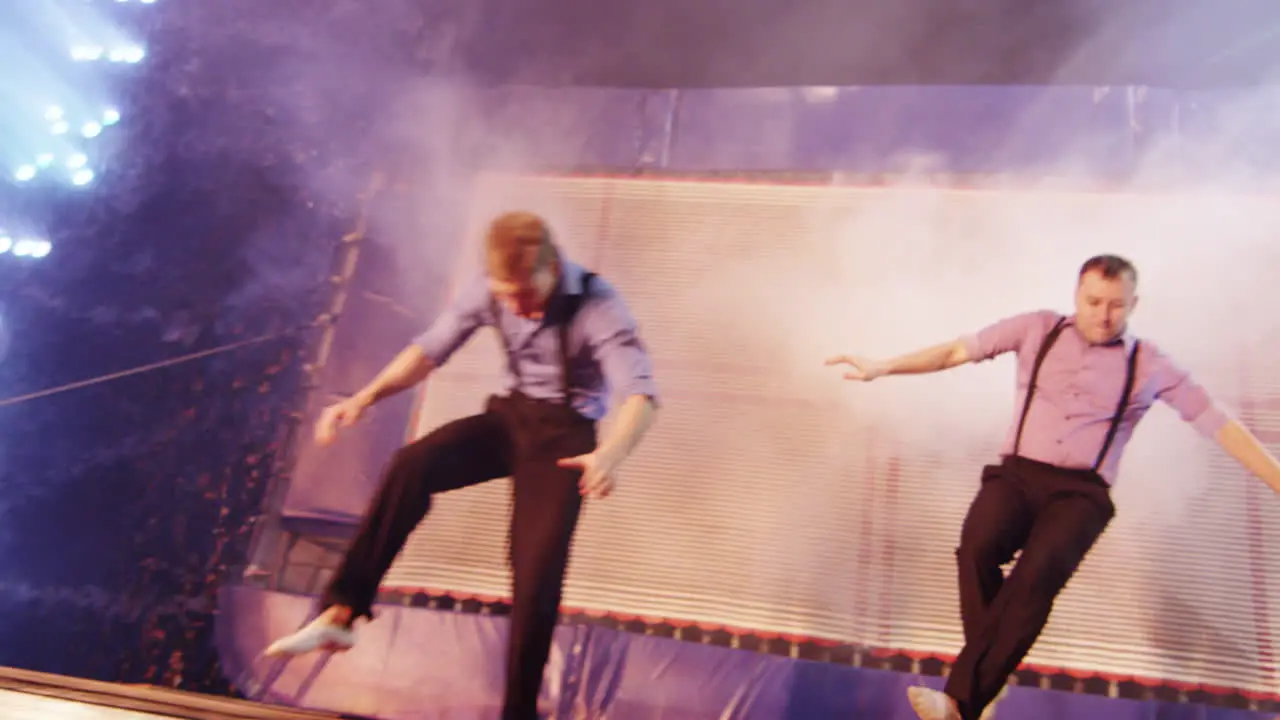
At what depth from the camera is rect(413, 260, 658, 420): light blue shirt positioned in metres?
2.07

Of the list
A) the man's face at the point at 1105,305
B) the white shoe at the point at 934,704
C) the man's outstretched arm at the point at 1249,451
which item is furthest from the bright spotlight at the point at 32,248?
the man's outstretched arm at the point at 1249,451

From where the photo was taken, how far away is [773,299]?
9.45 ft

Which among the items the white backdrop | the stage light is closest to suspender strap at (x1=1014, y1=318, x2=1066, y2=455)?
the white backdrop

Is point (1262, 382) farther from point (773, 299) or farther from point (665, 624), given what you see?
point (665, 624)

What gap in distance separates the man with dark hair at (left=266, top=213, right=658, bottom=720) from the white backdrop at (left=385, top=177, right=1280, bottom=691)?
680mm

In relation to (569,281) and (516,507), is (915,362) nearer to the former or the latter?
(569,281)

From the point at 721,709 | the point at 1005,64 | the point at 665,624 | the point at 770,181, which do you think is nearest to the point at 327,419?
the point at 665,624

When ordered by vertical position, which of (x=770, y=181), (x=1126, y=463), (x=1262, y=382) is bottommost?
(x=1126, y=463)

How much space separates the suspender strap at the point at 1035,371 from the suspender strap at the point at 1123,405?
0.55ft

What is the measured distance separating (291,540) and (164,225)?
4.47ft

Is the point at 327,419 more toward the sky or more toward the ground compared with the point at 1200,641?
more toward the sky

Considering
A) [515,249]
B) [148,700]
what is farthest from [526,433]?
[148,700]

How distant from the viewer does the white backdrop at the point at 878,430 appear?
2.43m

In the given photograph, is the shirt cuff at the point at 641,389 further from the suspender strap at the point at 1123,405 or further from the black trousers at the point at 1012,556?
the suspender strap at the point at 1123,405
